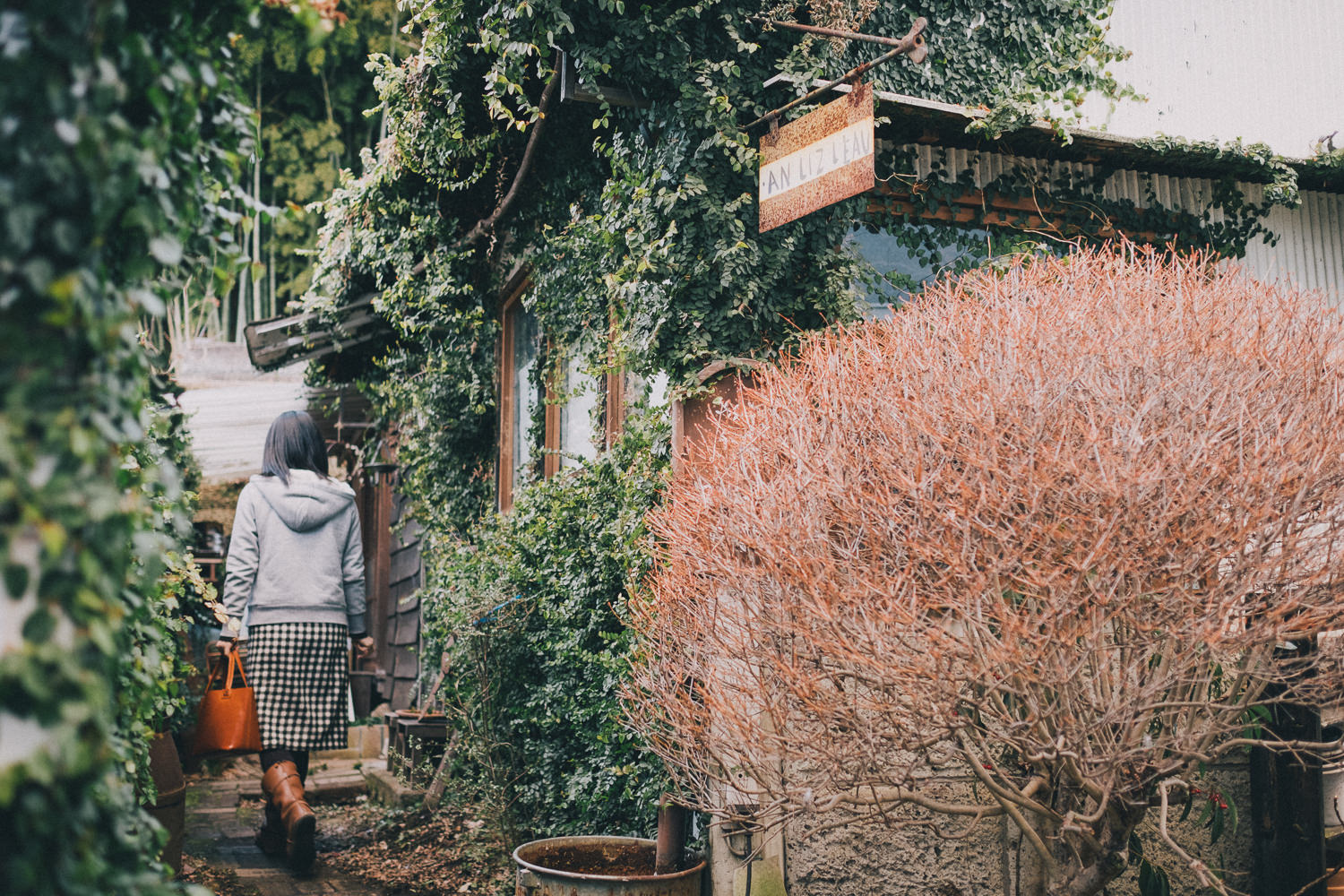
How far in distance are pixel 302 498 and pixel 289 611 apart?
0.56 m

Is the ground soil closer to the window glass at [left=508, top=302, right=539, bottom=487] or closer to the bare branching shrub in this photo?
the bare branching shrub

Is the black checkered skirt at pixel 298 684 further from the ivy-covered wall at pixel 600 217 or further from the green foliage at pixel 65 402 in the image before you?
the green foliage at pixel 65 402

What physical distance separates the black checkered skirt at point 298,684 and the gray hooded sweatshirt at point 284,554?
0.07 meters

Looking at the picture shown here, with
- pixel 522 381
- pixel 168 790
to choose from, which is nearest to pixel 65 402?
pixel 168 790

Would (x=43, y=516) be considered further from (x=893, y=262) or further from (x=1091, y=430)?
(x=893, y=262)

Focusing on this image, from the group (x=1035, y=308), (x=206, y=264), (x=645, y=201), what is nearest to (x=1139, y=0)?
(x=645, y=201)

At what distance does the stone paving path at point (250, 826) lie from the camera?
4434 mm

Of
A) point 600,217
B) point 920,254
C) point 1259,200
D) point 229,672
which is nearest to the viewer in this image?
point 229,672

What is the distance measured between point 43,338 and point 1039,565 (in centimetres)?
208

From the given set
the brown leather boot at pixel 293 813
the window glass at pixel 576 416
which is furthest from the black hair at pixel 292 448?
the brown leather boot at pixel 293 813

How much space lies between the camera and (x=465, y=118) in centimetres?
538

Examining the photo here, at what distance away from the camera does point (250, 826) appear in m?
5.54

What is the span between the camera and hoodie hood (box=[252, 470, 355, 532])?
477 cm

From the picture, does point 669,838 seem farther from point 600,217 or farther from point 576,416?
point 576,416
